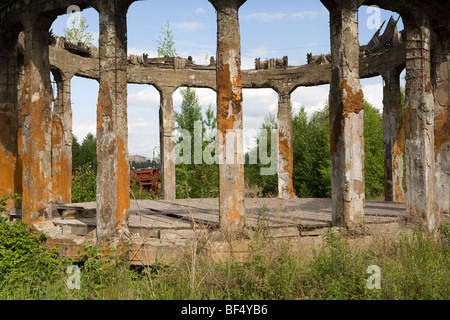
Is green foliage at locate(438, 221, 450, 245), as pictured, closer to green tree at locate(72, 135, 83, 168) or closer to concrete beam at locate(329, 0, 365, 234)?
concrete beam at locate(329, 0, 365, 234)

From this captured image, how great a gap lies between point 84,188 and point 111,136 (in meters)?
10.9

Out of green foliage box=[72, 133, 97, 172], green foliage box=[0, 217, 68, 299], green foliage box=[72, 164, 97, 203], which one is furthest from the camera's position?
green foliage box=[72, 133, 97, 172]

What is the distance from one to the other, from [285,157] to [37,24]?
9.02m

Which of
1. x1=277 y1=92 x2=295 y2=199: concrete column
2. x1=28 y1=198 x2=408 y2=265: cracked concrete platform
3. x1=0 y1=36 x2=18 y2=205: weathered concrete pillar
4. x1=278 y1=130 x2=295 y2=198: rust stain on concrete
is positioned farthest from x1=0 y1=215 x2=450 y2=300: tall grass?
x1=278 y1=130 x2=295 y2=198: rust stain on concrete

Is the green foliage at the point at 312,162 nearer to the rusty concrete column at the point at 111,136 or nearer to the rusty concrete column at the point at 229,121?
the rusty concrete column at the point at 229,121

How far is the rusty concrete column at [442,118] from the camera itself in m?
9.09

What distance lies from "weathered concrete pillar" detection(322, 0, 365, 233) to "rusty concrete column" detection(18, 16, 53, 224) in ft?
17.8

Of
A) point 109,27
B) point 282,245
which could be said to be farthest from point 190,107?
point 282,245

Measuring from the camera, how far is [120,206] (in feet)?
23.0

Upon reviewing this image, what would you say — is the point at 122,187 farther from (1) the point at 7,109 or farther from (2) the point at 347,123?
(1) the point at 7,109

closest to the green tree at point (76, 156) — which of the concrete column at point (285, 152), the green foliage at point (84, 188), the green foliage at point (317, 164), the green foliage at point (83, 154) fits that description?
the green foliage at point (83, 154)

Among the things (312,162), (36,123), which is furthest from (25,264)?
(312,162)

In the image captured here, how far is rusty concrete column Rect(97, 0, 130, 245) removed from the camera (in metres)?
6.96

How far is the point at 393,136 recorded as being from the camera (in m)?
13.4
